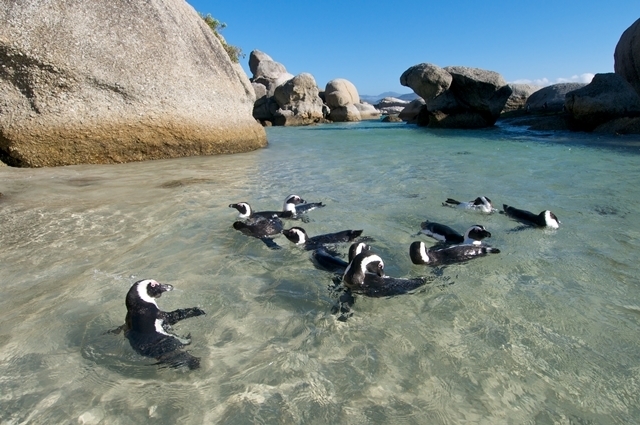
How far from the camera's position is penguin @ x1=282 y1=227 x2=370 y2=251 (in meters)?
4.43

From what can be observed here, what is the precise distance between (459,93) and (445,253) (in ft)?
69.1

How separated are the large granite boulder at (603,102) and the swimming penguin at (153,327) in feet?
64.1

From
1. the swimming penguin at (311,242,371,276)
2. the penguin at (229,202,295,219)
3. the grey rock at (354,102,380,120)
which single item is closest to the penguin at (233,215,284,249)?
the penguin at (229,202,295,219)

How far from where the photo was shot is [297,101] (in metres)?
32.0

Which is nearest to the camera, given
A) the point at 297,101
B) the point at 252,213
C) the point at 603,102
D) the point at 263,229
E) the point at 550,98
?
the point at 263,229

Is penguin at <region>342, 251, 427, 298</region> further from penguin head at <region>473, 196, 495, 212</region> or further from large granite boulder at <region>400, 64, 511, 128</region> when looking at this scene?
large granite boulder at <region>400, 64, 511, 128</region>

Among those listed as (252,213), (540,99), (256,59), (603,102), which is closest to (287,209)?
(252,213)

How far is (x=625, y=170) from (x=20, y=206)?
35.0 feet

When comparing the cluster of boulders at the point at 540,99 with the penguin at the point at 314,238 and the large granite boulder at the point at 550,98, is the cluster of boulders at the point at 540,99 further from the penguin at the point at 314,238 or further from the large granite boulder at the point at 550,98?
the penguin at the point at 314,238

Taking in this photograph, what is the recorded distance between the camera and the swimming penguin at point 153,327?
259 centimetres

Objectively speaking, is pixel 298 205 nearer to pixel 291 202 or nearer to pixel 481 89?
pixel 291 202

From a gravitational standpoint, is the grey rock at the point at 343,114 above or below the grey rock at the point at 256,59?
below

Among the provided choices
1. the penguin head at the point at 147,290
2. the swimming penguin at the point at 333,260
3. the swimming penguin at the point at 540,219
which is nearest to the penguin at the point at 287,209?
the swimming penguin at the point at 333,260

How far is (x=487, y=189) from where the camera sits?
24.6 ft
